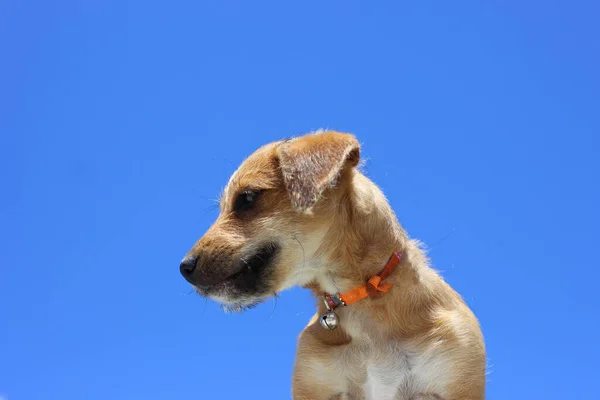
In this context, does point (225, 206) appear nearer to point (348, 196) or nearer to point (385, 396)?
point (348, 196)

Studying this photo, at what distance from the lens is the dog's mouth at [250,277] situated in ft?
21.3

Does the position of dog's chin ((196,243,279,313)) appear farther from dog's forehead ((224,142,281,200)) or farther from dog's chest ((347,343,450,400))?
dog's chest ((347,343,450,400))

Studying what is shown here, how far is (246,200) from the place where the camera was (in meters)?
6.82

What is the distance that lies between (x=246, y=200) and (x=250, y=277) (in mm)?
723

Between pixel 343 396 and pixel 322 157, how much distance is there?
2.22 meters

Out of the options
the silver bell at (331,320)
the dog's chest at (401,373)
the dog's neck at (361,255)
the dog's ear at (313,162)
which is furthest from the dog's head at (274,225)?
the dog's chest at (401,373)

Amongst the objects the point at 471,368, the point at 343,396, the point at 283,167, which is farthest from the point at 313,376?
the point at 283,167

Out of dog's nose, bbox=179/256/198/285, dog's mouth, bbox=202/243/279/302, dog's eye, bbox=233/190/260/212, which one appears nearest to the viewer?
dog's nose, bbox=179/256/198/285

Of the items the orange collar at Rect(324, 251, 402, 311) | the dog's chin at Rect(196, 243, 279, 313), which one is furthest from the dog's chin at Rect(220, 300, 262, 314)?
the orange collar at Rect(324, 251, 402, 311)

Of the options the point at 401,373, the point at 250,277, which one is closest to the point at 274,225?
the point at 250,277

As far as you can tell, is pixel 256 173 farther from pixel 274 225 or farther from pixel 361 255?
pixel 361 255

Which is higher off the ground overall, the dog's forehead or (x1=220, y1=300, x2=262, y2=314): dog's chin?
the dog's forehead

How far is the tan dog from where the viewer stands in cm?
650

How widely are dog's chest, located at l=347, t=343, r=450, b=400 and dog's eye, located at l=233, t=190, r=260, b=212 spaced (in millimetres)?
1729
